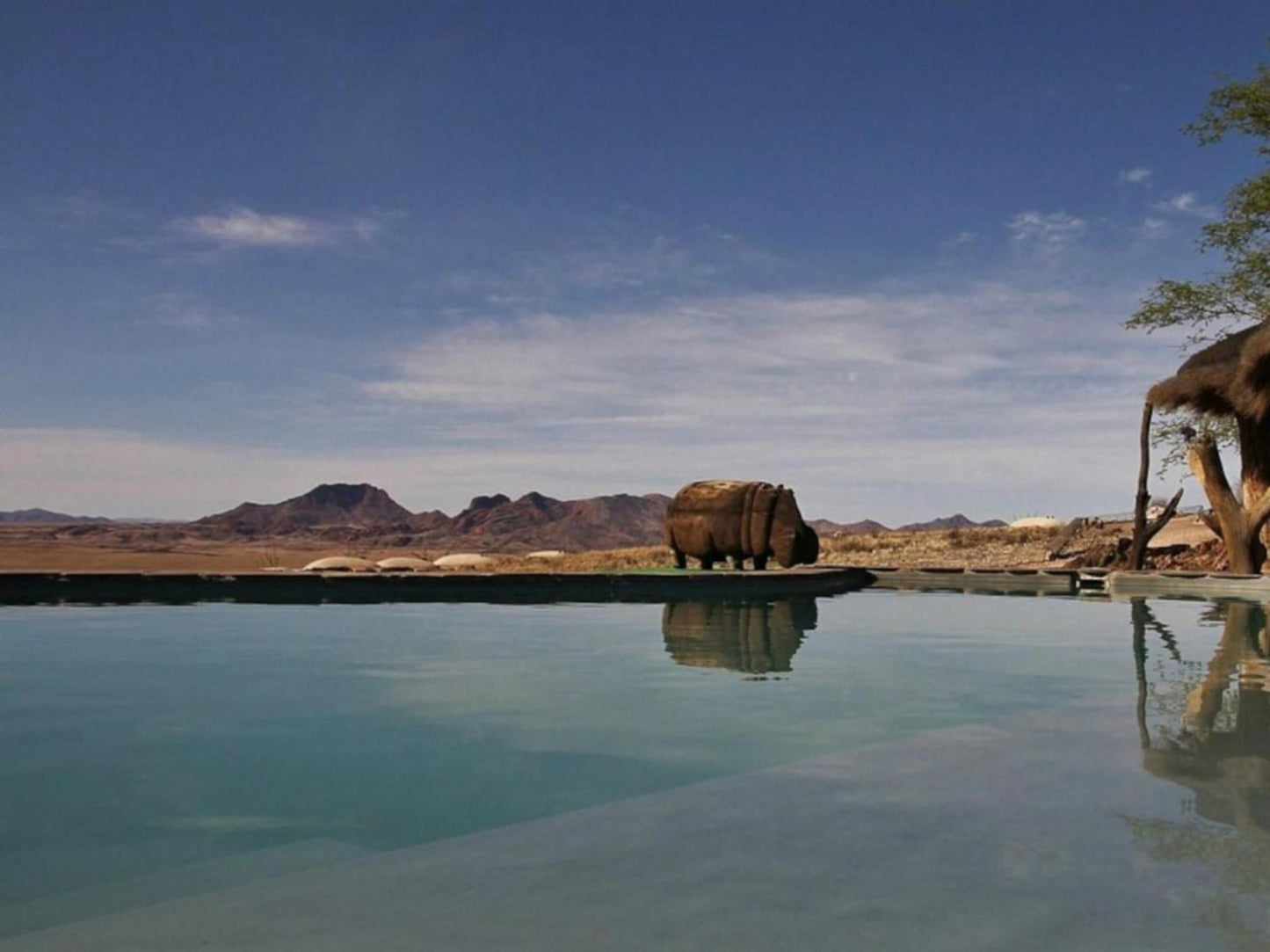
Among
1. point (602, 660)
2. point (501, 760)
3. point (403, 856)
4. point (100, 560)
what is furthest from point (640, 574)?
point (100, 560)

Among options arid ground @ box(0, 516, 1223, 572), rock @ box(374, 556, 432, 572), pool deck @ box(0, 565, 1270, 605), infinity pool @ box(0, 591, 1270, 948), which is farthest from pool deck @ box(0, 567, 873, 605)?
rock @ box(374, 556, 432, 572)

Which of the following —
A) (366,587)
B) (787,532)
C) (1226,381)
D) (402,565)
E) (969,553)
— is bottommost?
(366,587)

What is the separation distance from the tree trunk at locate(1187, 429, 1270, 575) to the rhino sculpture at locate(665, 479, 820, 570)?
784 cm

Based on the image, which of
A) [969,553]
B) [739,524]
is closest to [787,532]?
[739,524]

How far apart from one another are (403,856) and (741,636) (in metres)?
8.25

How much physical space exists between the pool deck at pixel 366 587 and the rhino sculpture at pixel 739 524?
3760 mm

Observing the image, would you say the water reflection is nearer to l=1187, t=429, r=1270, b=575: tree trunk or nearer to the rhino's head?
the rhino's head

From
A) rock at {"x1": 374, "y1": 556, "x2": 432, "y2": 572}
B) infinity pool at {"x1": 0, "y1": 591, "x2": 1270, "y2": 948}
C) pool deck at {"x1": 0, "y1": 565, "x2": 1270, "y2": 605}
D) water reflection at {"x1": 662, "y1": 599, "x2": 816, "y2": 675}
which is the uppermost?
rock at {"x1": 374, "y1": 556, "x2": 432, "y2": 572}

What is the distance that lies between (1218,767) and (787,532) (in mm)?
16716

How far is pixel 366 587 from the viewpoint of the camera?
1667cm

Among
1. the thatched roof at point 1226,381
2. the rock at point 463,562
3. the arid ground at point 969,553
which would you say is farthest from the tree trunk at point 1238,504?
the rock at point 463,562

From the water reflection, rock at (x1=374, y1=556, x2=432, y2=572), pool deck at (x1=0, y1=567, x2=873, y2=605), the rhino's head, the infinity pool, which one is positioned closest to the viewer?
the infinity pool

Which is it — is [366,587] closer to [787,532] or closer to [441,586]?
[441,586]

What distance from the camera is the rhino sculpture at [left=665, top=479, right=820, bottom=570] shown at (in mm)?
21859
